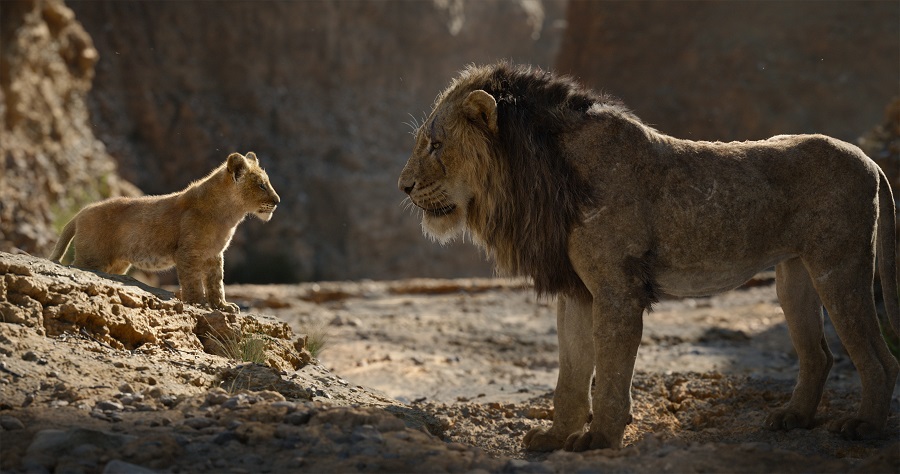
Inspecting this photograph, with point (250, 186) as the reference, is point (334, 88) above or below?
above

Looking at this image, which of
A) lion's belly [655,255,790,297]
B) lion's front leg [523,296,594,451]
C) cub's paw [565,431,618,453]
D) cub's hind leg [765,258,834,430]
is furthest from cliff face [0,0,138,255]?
cub's hind leg [765,258,834,430]

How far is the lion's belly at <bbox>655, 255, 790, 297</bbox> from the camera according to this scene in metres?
5.62

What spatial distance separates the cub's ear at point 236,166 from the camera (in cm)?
654

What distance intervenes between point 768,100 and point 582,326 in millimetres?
21066

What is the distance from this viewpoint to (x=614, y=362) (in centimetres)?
537

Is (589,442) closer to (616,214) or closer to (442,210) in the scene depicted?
(616,214)

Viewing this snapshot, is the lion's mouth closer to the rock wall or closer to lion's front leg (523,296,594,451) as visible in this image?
lion's front leg (523,296,594,451)

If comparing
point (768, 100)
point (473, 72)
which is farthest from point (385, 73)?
point (473, 72)

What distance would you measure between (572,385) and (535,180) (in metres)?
1.33

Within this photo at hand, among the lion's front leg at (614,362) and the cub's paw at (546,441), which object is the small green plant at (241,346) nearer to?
the cub's paw at (546,441)

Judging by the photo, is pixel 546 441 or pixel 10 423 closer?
pixel 10 423

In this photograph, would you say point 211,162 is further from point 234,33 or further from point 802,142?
point 802,142

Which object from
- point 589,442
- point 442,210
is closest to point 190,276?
point 442,210

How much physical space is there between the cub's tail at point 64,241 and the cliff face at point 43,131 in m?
10.0
